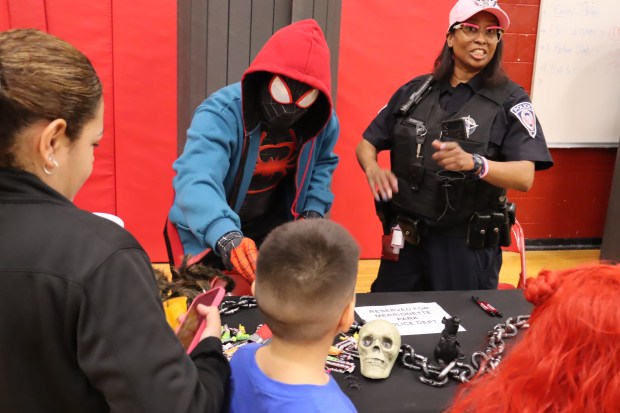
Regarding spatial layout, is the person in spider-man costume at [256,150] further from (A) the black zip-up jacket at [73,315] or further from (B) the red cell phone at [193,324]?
(A) the black zip-up jacket at [73,315]

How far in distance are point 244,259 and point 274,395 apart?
31.4 inches

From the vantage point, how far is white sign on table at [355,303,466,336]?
181 cm

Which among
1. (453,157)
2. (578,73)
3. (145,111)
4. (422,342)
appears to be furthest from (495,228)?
(578,73)

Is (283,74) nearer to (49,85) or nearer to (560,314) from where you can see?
(49,85)

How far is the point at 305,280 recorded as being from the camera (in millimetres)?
1064

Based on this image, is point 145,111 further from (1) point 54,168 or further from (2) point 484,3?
(1) point 54,168

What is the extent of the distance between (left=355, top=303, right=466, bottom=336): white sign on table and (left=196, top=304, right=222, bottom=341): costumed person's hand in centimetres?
67

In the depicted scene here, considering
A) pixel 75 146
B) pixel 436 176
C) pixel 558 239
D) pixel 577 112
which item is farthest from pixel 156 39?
pixel 558 239

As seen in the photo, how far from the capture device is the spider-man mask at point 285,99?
2080 mm

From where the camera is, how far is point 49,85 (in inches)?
34.7

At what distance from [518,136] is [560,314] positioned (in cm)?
160

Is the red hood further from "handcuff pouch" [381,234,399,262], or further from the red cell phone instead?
the red cell phone

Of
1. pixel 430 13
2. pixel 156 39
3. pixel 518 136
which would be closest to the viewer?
pixel 518 136

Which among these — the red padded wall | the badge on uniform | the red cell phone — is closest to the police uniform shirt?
the badge on uniform
